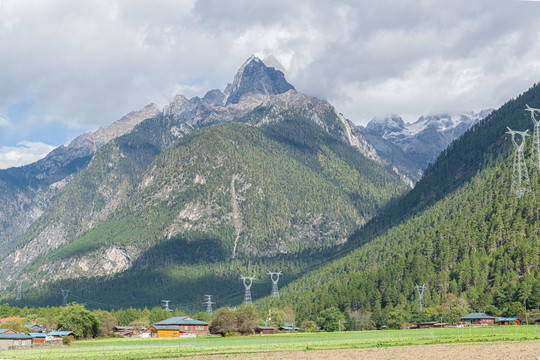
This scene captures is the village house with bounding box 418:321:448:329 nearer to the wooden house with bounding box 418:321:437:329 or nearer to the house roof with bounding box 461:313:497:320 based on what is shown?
the wooden house with bounding box 418:321:437:329

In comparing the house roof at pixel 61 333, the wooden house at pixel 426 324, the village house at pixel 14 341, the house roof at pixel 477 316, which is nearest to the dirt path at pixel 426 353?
the village house at pixel 14 341

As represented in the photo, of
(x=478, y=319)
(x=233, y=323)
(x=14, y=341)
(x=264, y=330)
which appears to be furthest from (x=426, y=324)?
(x=14, y=341)

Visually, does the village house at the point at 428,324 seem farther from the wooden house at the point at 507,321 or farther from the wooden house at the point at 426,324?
the wooden house at the point at 507,321

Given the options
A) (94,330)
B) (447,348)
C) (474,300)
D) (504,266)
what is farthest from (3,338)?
(504,266)

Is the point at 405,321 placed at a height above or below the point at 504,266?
below

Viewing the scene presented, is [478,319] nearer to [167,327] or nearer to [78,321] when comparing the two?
[167,327]

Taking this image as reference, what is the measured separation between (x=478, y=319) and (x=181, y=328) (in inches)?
3073

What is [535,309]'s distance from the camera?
165 meters

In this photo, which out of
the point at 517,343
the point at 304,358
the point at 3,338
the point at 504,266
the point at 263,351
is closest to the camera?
the point at 304,358

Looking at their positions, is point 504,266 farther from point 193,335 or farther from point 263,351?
point 263,351

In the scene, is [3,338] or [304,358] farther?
[3,338]

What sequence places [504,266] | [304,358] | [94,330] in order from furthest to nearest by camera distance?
1. [504,266]
2. [94,330]
3. [304,358]

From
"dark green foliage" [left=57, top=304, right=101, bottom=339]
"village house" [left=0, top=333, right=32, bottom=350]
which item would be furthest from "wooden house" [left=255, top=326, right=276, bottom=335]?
"village house" [left=0, top=333, right=32, bottom=350]

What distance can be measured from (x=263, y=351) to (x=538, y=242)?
422ft
